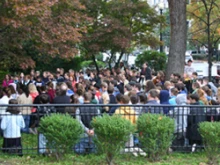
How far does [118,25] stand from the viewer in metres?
23.5

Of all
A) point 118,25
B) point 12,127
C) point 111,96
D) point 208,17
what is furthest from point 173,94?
point 208,17

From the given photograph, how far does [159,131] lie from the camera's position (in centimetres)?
863

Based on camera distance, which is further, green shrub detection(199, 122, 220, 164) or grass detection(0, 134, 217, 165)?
grass detection(0, 134, 217, 165)

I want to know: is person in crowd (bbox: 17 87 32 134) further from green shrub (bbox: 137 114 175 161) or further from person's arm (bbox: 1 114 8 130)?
green shrub (bbox: 137 114 175 161)

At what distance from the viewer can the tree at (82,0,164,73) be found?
23594 millimetres

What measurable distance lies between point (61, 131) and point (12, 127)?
69.7 inches

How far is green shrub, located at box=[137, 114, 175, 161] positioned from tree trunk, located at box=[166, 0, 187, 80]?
40.9 feet

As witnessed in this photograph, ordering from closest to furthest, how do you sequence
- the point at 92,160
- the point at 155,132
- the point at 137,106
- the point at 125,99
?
the point at 155,132 → the point at 92,160 → the point at 137,106 → the point at 125,99

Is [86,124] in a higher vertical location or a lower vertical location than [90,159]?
higher

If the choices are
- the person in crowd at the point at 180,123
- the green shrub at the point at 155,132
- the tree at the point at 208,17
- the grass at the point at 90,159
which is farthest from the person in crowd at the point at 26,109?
the tree at the point at 208,17

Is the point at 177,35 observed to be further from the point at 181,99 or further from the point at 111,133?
the point at 111,133

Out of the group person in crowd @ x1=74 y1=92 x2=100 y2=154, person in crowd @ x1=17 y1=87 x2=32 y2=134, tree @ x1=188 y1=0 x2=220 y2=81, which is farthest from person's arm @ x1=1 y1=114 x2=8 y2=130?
tree @ x1=188 y1=0 x2=220 y2=81

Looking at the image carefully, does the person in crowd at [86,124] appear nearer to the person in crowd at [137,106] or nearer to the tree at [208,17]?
the person in crowd at [137,106]

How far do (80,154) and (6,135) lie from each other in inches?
68.6
